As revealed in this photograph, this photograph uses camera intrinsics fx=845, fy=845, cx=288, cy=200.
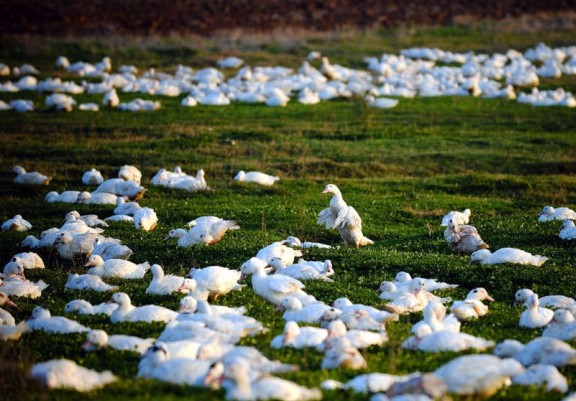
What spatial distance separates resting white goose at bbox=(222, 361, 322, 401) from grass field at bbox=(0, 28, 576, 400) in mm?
275

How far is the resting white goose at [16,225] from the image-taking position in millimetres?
18266

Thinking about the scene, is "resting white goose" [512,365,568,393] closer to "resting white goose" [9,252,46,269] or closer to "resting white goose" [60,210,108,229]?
"resting white goose" [9,252,46,269]

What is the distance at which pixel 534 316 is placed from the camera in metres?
11.3

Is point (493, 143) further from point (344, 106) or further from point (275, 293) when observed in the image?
point (275, 293)

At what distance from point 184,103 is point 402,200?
14625 mm

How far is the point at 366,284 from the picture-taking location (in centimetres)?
1386

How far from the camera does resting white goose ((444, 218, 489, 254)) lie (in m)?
16.0

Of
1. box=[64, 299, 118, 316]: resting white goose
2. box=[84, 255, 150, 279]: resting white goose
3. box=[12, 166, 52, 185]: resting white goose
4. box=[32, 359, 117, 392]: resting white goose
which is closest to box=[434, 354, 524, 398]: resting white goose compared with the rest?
box=[32, 359, 117, 392]: resting white goose

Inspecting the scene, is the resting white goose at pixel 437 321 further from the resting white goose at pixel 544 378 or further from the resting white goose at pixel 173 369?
the resting white goose at pixel 173 369

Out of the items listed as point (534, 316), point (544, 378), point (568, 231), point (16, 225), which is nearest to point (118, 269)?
point (16, 225)

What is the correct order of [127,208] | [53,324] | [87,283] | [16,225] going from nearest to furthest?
[53,324], [87,283], [16,225], [127,208]

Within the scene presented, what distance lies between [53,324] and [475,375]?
548 cm

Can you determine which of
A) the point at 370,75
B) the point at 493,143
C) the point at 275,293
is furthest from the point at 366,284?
the point at 370,75

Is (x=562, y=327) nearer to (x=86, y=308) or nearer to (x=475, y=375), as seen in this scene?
(x=475, y=375)
